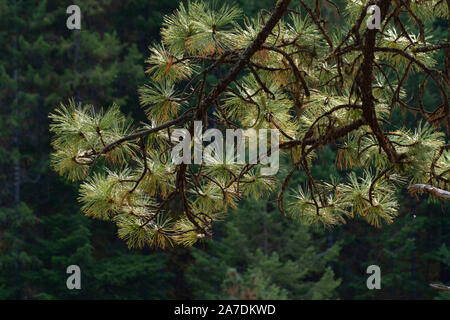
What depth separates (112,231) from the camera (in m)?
12.2

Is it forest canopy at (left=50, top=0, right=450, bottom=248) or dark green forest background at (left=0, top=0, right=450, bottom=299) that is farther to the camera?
dark green forest background at (left=0, top=0, right=450, bottom=299)

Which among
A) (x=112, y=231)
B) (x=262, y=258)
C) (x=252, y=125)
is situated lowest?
(x=262, y=258)

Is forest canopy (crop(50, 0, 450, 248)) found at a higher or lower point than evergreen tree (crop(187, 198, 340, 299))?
higher

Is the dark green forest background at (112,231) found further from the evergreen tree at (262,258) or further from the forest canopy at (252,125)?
the forest canopy at (252,125)

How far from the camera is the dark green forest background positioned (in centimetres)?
1083

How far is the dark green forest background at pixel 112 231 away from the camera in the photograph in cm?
1083

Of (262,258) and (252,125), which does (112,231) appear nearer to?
(262,258)

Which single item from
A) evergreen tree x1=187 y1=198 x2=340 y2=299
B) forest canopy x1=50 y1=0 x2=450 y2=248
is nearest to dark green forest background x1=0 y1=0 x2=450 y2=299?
evergreen tree x1=187 y1=198 x2=340 y2=299

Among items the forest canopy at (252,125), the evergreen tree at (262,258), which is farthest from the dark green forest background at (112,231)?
the forest canopy at (252,125)

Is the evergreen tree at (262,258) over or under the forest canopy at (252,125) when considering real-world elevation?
under

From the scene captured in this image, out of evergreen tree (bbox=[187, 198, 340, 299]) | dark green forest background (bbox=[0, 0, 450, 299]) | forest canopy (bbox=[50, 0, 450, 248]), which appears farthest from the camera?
dark green forest background (bbox=[0, 0, 450, 299])

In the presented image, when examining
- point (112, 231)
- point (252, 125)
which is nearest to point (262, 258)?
point (112, 231)

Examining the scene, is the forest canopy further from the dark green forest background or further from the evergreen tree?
the evergreen tree
